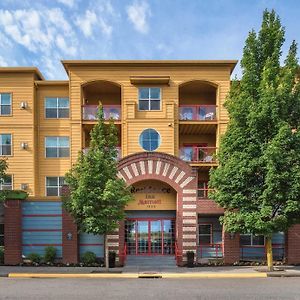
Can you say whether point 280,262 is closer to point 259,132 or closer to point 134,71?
point 259,132

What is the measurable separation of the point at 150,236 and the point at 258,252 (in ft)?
21.5

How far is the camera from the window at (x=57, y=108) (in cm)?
2984

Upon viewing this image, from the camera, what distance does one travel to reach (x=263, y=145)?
19.0m

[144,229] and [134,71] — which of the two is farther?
[134,71]

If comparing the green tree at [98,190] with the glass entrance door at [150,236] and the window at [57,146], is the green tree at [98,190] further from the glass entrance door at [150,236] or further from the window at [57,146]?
the window at [57,146]

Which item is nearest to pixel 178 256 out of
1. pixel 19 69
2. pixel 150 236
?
pixel 150 236

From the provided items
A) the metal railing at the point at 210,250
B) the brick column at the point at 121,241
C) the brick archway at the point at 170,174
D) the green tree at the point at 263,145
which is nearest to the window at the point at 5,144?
the brick archway at the point at 170,174

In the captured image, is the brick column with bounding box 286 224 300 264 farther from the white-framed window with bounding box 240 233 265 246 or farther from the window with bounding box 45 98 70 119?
the window with bounding box 45 98 70 119

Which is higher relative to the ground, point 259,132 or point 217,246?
point 259,132

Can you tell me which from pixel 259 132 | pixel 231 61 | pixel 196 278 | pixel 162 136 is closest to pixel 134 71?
pixel 162 136

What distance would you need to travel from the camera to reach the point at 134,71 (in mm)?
28750

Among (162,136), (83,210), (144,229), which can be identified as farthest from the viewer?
(162,136)

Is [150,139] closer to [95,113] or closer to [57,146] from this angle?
A: [95,113]

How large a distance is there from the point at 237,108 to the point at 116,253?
10.4 meters
